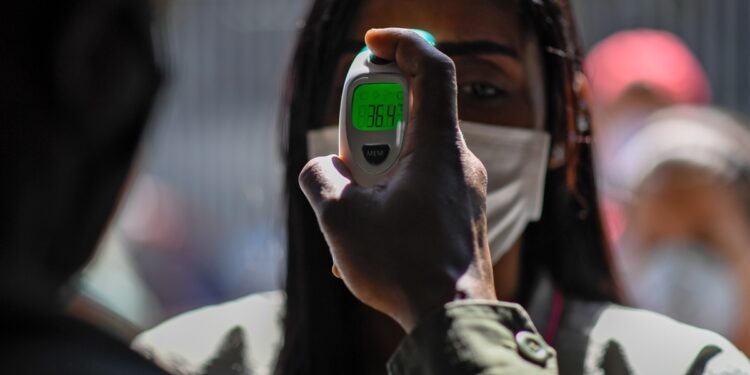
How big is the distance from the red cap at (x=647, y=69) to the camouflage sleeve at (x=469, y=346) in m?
3.01

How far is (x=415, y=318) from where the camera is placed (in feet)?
3.74

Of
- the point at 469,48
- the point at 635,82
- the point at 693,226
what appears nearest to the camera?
the point at 469,48

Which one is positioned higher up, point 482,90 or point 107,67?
point 107,67

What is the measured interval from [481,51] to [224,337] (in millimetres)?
578

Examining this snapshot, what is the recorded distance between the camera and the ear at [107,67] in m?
0.92

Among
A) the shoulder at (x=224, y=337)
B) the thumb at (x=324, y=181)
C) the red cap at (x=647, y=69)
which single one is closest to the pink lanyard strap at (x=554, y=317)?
the shoulder at (x=224, y=337)

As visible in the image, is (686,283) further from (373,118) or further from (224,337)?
(373,118)

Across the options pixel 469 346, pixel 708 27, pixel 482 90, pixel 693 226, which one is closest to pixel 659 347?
pixel 482 90

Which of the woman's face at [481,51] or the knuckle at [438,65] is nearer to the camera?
the knuckle at [438,65]

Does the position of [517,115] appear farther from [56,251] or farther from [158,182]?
[158,182]

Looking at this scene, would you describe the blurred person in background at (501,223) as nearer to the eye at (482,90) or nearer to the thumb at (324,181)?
the eye at (482,90)

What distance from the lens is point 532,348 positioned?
117cm

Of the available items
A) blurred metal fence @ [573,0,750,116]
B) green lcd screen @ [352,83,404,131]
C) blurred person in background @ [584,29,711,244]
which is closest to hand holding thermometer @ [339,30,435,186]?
green lcd screen @ [352,83,404,131]

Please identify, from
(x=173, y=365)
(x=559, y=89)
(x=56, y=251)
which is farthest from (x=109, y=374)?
(x=559, y=89)
